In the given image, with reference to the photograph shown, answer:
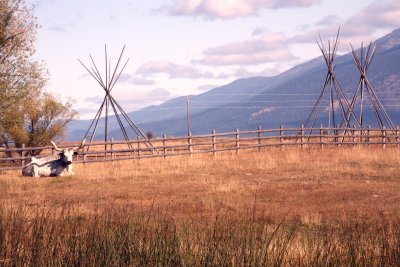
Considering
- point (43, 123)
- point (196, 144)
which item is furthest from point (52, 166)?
point (43, 123)

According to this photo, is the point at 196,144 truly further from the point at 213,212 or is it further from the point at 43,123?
the point at 213,212

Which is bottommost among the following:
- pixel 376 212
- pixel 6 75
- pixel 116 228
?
pixel 376 212

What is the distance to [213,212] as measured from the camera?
11.8 m

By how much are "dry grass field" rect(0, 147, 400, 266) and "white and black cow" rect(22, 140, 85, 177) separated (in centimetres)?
66

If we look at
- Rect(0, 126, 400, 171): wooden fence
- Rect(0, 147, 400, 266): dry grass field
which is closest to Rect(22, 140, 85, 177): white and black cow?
Rect(0, 147, 400, 266): dry grass field

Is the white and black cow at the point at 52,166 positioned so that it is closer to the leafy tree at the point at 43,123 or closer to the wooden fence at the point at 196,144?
the wooden fence at the point at 196,144

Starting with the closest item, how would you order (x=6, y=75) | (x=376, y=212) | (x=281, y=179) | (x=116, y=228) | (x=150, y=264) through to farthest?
(x=150, y=264) → (x=116, y=228) → (x=376, y=212) → (x=281, y=179) → (x=6, y=75)

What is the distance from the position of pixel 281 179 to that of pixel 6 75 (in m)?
12.2

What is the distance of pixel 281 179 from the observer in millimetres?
19250

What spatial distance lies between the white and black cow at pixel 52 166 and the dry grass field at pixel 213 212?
Answer: 0.66m

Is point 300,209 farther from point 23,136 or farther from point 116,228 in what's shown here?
point 23,136

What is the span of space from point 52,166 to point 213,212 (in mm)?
12242

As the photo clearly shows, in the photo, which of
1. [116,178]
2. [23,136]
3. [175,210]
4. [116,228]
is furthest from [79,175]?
[116,228]

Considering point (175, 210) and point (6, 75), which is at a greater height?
point (6, 75)
